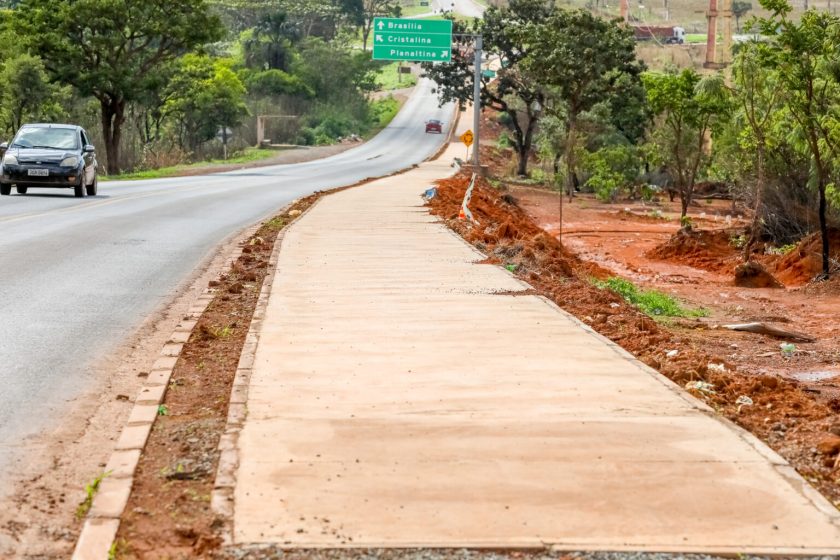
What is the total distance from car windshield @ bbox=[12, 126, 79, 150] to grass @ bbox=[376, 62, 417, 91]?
10584cm

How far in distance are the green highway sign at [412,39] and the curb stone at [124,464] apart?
142 feet

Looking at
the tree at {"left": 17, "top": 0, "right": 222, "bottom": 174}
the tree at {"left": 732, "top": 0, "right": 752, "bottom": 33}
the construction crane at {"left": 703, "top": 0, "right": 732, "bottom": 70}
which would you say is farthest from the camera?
the tree at {"left": 732, "top": 0, "right": 752, "bottom": 33}

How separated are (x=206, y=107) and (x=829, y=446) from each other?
79.5 metres

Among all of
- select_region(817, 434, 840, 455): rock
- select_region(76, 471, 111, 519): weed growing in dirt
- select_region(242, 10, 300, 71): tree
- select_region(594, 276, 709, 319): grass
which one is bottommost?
select_region(594, 276, 709, 319): grass

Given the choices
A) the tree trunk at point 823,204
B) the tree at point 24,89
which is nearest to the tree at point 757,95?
the tree trunk at point 823,204

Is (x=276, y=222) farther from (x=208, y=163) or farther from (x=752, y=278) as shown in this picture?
(x=208, y=163)

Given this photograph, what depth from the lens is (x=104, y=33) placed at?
2196 inches

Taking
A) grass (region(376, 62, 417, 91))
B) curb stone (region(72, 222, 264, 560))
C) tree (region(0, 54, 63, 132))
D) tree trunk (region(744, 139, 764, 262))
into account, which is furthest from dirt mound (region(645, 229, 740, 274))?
grass (region(376, 62, 417, 91))

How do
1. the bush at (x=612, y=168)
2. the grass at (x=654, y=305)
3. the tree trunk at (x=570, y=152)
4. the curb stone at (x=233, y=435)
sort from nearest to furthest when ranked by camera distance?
the curb stone at (x=233, y=435) < the grass at (x=654, y=305) < the tree trunk at (x=570, y=152) < the bush at (x=612, y=168)

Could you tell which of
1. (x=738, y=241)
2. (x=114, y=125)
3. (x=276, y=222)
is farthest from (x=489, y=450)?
(x=114, y=125)

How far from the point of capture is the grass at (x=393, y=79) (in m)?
146

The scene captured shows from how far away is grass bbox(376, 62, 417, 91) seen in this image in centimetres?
14625

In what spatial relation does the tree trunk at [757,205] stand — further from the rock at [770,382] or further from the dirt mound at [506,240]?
the rock at [770,382]

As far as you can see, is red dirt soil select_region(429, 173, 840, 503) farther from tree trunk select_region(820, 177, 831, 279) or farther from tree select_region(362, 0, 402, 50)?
tree select_region(362, 0, 402, 50)
